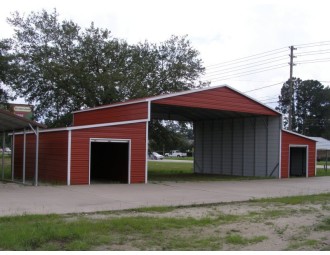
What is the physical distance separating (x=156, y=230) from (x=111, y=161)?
16046 millimetres

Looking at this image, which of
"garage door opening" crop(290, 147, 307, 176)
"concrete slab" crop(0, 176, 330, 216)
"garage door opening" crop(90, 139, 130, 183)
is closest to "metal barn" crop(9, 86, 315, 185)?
"garage door opening" crop(90, 139, 130, 183)

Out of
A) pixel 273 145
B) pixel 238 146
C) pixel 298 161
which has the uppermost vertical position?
pixel 273 145

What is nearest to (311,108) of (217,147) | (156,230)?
(217,147)

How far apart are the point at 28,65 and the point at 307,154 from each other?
22.2 meters

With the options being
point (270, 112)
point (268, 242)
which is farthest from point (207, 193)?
point (270, 112)

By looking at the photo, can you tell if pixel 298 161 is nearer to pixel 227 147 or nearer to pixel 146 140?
pixel 227 147

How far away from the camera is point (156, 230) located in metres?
9.38

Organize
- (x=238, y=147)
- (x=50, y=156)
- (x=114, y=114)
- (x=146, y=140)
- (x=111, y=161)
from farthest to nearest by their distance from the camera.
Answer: (x=238, y=147) → (x=114, y=114) → (x=111, y=161) → (x=146, y=140) → (x=50, y=156)

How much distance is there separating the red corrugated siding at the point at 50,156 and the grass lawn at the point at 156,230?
9229mm

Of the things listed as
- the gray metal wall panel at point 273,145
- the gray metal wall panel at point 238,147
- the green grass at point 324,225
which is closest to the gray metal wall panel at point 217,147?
the gray metal wall panel at point 238,147

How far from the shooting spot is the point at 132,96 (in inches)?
1433

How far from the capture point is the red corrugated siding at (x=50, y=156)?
20797 millimetres

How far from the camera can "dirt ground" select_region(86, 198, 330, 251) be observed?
812 centimetres

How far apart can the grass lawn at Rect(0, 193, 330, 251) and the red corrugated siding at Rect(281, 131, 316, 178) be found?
1662cm
